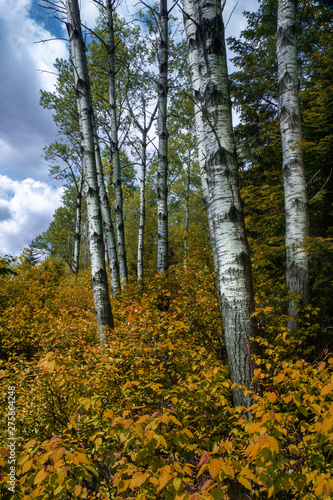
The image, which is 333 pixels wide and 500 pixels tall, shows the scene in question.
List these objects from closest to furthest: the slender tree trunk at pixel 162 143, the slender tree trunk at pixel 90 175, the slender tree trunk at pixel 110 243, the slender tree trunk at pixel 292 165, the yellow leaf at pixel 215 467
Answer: the yellow leaf at pixel 215 467
the slender tree trunk at pixel 292 165
the slender tree trunk at pixel 90 175
the slender tree trunk at pixel 162 143
the slender tree trunk at pixel 110 243

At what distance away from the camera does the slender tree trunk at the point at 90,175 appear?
13.7 feet

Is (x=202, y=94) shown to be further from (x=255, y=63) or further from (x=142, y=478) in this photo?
(x=255, y=63)

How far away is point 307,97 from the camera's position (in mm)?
5973

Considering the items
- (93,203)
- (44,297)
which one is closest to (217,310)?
(93,203)

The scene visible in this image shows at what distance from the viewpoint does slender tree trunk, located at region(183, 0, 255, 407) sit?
6.82 feet

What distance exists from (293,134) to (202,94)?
207cm

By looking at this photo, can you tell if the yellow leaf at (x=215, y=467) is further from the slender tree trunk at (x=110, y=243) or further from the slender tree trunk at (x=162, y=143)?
the slender tree trunk at (x=110, y=243)

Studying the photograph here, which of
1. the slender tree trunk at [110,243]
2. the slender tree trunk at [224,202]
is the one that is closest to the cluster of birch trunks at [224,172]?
the slender tree trunk at [224,202]

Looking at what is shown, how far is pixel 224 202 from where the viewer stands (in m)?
2.14

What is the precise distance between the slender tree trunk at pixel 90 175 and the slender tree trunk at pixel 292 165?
9.32 ft

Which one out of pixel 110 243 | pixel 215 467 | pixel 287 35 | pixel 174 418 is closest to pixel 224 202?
pixel 174 418

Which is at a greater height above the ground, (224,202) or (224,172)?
(224,172)

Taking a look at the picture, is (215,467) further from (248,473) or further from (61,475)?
(61,475)

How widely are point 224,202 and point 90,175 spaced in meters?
3.10
